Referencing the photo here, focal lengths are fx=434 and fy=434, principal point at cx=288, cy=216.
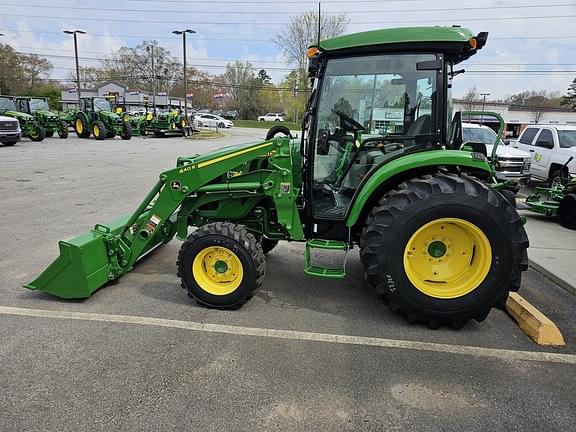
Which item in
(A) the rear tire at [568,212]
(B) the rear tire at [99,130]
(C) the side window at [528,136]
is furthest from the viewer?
(B) the rear tire at [99,130]

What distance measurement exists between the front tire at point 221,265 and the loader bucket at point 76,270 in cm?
86

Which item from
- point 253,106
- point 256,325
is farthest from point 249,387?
point 253,106

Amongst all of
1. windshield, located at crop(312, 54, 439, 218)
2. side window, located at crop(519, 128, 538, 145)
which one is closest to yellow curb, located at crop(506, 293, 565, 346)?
windshield, located at crop(312, 54, 439, 218)

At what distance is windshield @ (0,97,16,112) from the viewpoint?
24.1 metres

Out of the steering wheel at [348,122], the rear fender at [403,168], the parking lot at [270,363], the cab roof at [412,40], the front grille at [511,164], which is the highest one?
the cab roof at [412,40]

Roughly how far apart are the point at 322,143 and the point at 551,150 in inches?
414

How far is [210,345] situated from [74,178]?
10.2 metres

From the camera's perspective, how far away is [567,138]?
38.5 ft

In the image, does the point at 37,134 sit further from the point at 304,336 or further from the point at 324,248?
the point at 304,336

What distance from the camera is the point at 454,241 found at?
3.85m

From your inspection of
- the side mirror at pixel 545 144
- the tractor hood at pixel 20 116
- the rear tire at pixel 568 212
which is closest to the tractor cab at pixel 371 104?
the rear tire at pixel 568 212

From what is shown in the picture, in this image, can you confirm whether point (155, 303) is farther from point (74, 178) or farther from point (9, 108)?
point (9, 108)

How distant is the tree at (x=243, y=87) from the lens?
74875mm

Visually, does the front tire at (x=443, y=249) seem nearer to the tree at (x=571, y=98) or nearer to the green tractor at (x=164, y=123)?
the green tractor at (x=164, y=123)
